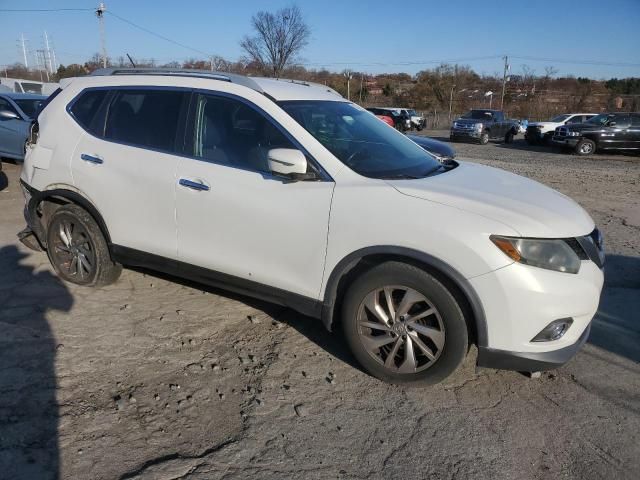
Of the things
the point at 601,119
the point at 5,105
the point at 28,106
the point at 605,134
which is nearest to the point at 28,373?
the point at 5,105

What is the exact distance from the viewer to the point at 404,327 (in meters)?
2.98

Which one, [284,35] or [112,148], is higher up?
[284,35]

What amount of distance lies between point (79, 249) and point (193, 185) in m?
1.56

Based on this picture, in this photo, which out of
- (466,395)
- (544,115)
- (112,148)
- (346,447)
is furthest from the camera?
(544,115)

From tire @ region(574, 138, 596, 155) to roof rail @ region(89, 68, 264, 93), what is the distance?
65.3ft

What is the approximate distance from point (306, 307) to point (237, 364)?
0.61m

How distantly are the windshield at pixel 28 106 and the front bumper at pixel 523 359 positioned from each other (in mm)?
10997

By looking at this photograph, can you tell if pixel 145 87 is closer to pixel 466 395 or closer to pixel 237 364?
pixel 237 364

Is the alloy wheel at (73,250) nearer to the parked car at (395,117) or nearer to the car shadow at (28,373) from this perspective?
the car shadow at (28,373)

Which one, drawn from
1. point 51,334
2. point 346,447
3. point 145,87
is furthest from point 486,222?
point 51,334

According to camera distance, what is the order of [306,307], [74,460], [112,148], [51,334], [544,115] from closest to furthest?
1. [74,460]
2. [306,307]
3. [51,334]
4. [112,148]
5. [544,115]

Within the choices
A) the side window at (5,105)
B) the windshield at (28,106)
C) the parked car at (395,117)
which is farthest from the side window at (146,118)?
the parked car at (395,117)

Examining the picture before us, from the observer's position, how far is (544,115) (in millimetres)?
42875

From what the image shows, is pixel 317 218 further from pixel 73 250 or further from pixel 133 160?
pixel 73 250
